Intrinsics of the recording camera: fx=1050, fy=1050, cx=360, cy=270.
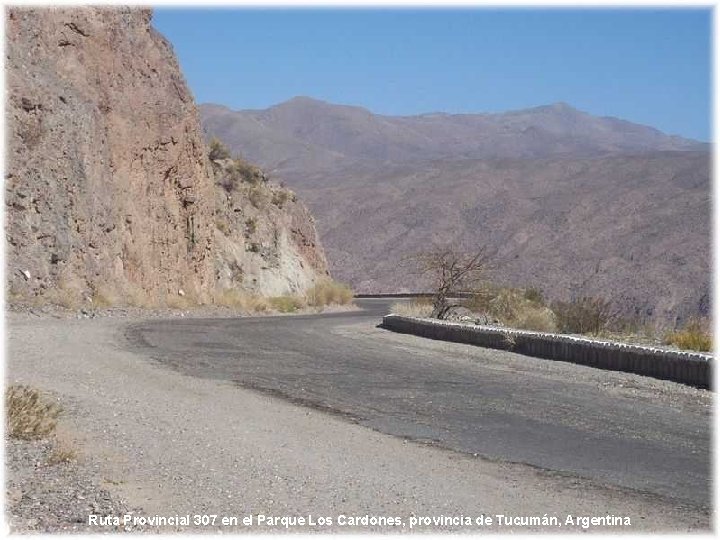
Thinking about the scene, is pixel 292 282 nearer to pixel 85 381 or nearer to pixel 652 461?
pixel 85 381

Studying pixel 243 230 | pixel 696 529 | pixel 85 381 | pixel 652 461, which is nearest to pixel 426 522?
pixel 696 529

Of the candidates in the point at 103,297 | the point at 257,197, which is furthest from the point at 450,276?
the point at 257,197

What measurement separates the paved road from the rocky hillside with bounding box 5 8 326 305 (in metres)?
5.59

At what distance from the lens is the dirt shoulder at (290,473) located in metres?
8.65

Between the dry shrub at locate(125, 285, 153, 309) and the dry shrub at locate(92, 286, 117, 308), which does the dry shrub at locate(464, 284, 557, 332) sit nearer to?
the dry shrub at locate(125, 285, 153, 309)

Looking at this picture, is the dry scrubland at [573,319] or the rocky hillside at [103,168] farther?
the rocky hillside at [103,168]

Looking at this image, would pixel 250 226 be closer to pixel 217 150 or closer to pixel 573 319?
pixel 217 150

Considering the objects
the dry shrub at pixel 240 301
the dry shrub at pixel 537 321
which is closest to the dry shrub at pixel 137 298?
the dry shrub at pixel 240 301

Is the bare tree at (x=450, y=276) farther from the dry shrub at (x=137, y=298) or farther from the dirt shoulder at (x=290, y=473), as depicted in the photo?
the dirt shoulder at (x=290, y=473)

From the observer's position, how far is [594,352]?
21.4 meters

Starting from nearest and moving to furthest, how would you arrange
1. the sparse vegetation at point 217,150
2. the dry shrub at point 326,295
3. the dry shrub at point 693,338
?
the dry shrub at point 693,338, the dry shrub at point 326,295, the sparse vegetation at point 217,150

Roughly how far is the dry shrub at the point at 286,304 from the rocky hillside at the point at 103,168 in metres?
2.25

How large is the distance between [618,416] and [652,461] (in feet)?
10.4

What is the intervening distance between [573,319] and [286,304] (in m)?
20.4
